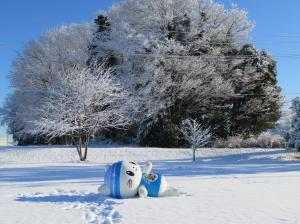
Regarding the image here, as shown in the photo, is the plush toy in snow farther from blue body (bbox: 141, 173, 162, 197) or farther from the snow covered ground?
the snow covered ground

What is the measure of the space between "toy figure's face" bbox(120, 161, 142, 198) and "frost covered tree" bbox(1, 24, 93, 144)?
87.1 ft

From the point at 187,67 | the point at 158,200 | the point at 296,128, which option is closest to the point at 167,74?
the point at 187,67

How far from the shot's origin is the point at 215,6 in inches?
1614

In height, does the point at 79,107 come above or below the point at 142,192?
above

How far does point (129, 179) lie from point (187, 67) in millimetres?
25596

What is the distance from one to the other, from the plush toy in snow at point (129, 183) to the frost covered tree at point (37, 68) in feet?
87.0

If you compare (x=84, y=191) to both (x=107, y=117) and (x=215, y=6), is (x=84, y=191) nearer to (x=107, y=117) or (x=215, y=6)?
(x=107, y=117)

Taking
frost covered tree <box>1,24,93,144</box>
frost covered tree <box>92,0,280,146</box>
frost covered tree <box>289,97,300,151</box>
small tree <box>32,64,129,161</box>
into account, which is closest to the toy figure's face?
small tree <box>32,64,129,161</box>

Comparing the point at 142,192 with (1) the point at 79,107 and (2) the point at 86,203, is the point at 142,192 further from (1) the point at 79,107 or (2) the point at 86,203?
(1) the point at 79,107

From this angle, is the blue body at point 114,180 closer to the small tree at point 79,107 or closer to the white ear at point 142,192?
the white ear at point 142,192

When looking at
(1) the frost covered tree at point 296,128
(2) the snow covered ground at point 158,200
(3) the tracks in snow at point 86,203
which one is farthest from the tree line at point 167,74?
(3) the tracks in snow at point 86,203

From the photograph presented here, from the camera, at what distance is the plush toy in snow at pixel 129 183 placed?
39.2 feet

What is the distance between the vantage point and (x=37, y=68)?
42219 millimetres

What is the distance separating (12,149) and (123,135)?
33.0 ft
